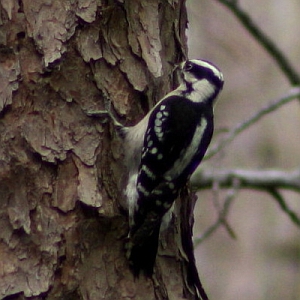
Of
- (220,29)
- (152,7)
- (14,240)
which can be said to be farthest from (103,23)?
(220,29)

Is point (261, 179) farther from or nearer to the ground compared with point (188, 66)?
nearer to the ground

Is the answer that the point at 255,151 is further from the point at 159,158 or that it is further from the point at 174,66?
the point at 159,158

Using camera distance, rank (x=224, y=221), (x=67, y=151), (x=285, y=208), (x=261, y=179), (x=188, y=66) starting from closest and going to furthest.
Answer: (x=67, y=151)
(x=188, y=66)
(x=224, y=221)
(x=285, y=208)
(x=261, y=179)

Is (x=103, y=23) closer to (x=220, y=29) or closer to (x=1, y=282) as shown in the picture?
(x=1, y=282)

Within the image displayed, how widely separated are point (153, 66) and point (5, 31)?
705mm

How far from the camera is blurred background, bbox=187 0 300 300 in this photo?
7699mm

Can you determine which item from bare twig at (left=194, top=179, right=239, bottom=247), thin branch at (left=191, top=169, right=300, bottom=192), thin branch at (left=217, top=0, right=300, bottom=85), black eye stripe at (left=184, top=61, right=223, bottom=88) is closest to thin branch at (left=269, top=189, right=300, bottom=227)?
thin branch at (left=191, top=169, right=300, bottom=192)

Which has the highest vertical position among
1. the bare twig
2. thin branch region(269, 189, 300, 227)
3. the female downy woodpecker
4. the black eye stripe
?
the black eye stripe

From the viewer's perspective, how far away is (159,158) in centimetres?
418

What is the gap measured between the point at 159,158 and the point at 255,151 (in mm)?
3864

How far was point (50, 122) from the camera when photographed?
157 inches

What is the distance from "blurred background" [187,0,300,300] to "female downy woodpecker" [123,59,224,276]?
3407mm

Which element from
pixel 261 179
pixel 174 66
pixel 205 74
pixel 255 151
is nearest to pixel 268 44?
pixel 261 179

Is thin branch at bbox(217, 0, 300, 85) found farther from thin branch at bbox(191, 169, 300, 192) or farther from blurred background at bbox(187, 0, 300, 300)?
blurred background at bbox(187, 0, 300, 300)
